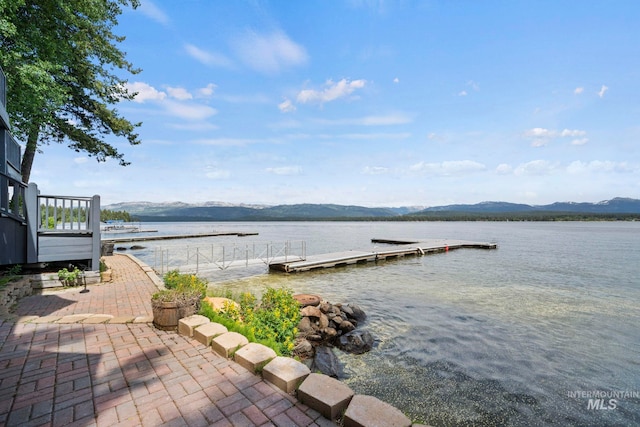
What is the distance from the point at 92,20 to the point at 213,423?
15.7 meters

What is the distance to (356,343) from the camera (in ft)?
25.6

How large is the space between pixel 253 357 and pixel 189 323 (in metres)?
1.72

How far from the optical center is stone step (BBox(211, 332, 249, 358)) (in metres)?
4.05

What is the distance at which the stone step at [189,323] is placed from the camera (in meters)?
4.80

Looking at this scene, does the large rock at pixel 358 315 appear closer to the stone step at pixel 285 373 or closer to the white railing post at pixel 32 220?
the stone step at pixel 285 373

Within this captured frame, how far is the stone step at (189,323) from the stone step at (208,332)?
89 mm

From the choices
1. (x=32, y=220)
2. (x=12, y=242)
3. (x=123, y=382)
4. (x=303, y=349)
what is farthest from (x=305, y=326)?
(x=32, y=220)

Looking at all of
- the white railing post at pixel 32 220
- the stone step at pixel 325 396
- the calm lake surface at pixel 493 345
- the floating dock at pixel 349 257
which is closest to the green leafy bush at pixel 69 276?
the white railing post at pixel 32 220

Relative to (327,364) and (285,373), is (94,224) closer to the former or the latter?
(327,364)

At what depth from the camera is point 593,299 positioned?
13.3 metres

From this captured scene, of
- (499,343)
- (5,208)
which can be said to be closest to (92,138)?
(5,208)

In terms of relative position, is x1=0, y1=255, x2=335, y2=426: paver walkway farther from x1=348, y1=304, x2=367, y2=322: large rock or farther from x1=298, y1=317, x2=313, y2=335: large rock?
x1=348, y1=304, x2=367, y2=322: large rock

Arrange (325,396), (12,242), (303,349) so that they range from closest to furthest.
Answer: (325,396) → (303,349) → (12,242)

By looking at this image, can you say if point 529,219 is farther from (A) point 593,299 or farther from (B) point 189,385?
(B) point 189,385
